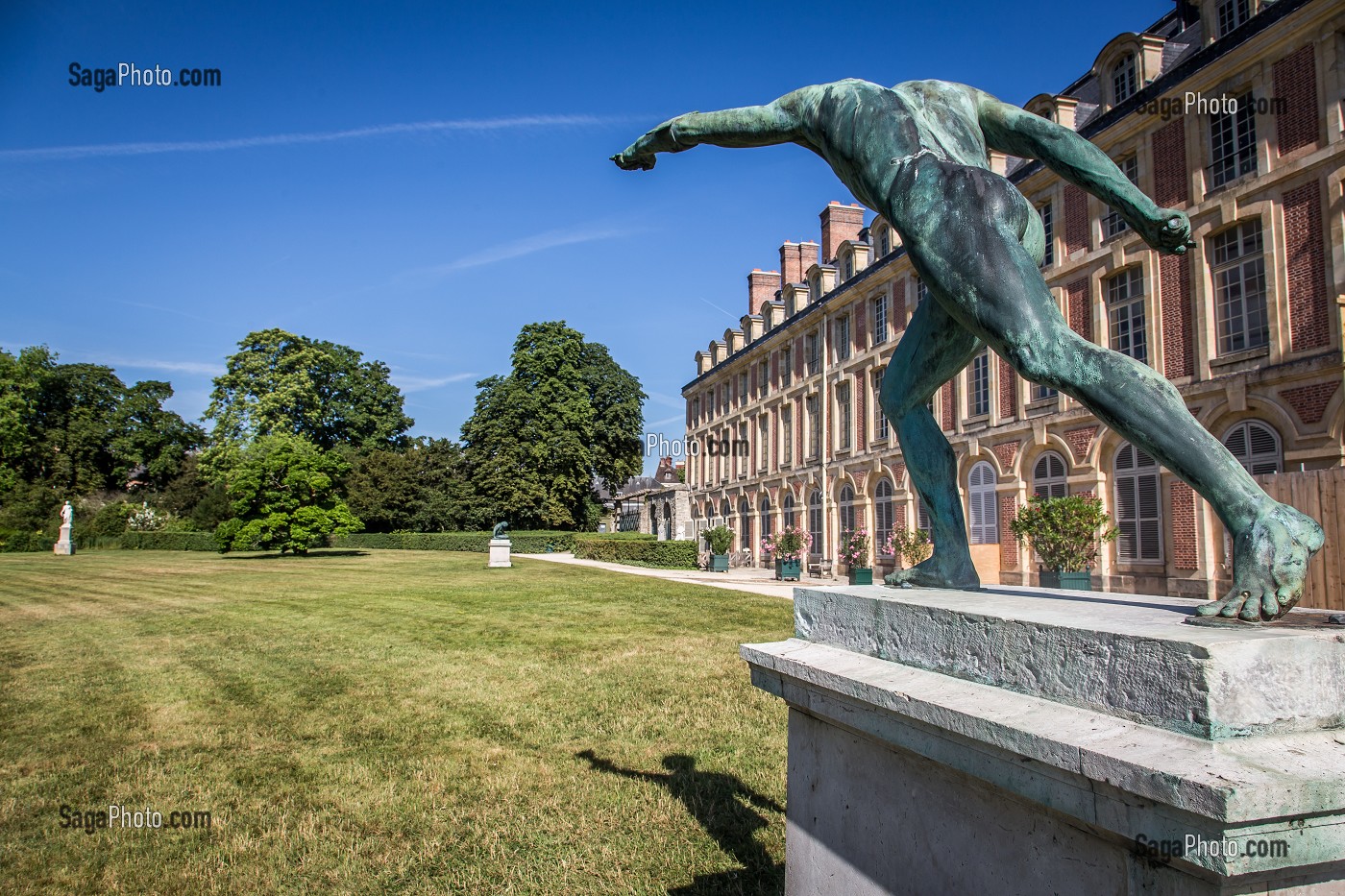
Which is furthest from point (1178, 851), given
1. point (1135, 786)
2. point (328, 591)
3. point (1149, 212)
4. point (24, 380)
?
point (24, 380)

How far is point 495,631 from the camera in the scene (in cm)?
1193

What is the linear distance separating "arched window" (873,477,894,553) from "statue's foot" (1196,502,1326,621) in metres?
26.1

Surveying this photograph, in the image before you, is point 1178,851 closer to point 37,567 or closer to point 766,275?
point 37,567

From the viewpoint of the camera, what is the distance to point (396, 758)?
5594mm

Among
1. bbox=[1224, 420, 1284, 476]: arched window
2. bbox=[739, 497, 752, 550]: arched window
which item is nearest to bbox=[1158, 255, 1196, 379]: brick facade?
bbox=[1224, 420, 1284, 476]: arched window

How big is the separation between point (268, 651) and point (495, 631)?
3.09 metres

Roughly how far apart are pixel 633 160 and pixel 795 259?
38831mm

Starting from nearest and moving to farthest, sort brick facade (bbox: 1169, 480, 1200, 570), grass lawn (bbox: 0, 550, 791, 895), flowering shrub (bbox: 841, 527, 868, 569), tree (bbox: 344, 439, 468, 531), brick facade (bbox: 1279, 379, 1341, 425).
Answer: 1. grass lawn (bbox: 0, 550, 791, 895)
2. brick facade (bbox: 1279, 379, 1341, 425)
3. brick facade (bbox: 1169, 480, 1200, 570)
4. flowering shrub (bbox: 841, 527, 868, 569)
5. tree (bbox: 344, 439, 468, 531)

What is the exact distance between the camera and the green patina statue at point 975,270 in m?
1.82

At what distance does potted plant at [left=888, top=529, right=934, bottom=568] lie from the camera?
74.3ft

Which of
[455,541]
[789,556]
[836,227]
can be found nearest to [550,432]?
[455,541]

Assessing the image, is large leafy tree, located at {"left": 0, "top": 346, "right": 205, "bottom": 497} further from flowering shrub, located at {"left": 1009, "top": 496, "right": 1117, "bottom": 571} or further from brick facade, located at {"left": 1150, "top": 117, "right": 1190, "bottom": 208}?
brick facade, located at {"left": 1150, "top": 117, "right": 1190, "bottom": 208}

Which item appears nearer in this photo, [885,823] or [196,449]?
[885,823]

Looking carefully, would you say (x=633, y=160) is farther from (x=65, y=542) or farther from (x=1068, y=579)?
(x=65, y=542)
